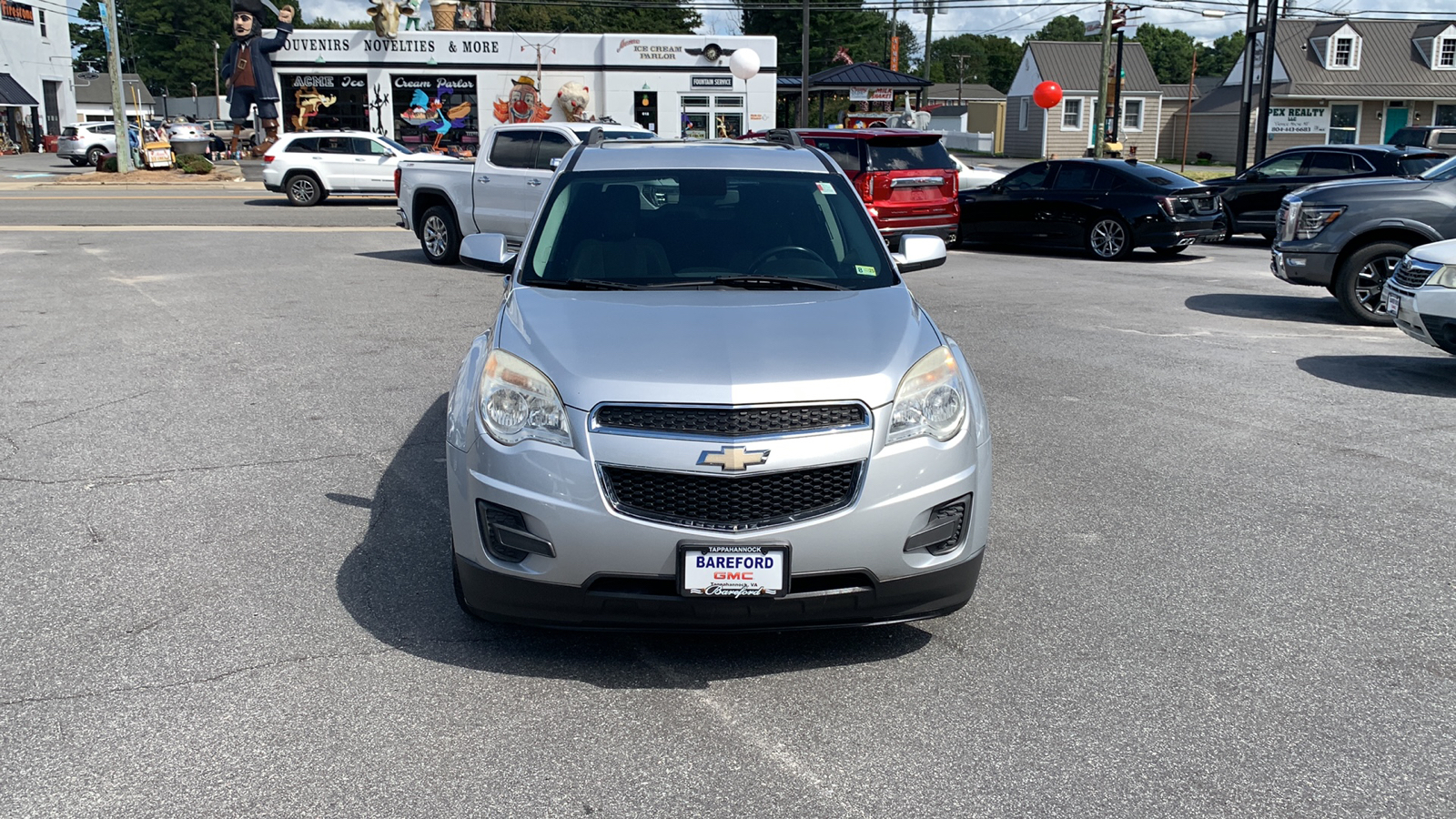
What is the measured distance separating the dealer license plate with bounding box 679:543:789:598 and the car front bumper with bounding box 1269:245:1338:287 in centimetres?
974

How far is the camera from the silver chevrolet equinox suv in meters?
3.71

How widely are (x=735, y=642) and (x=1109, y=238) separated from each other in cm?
1487

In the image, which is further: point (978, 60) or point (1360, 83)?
point (978, 60)

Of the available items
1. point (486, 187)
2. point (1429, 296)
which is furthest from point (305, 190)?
point (1429, 296)

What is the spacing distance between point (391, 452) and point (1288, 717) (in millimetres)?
4777

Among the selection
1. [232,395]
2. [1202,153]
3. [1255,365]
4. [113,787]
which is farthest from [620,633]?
[1202,153]

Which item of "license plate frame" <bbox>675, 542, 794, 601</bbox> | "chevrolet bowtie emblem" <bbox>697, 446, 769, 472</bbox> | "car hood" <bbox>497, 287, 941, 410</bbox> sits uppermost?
"car hood" <bbox>497, 287, 941, 410</bbox>

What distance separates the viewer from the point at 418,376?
8773 mm

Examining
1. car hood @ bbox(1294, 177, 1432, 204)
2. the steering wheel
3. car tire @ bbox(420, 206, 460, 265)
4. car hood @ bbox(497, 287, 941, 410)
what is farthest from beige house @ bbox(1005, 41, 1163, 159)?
car hood @ bbox(497, 287, 941, 410)

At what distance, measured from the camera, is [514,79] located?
4266 centimetres

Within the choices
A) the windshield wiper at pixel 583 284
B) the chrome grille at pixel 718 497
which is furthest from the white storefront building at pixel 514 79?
the chrome grille at pixel 718 497

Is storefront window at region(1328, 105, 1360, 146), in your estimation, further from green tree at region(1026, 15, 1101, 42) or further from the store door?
green tree at region(1026, 15, 1101, 42)

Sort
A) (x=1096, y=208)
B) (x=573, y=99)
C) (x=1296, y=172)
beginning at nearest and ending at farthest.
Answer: (x=1096, y=208), (x=1296, y=172), (x=573, y=99)

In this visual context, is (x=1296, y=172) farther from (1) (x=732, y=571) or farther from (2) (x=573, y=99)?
(2) (x=573, y=99)
